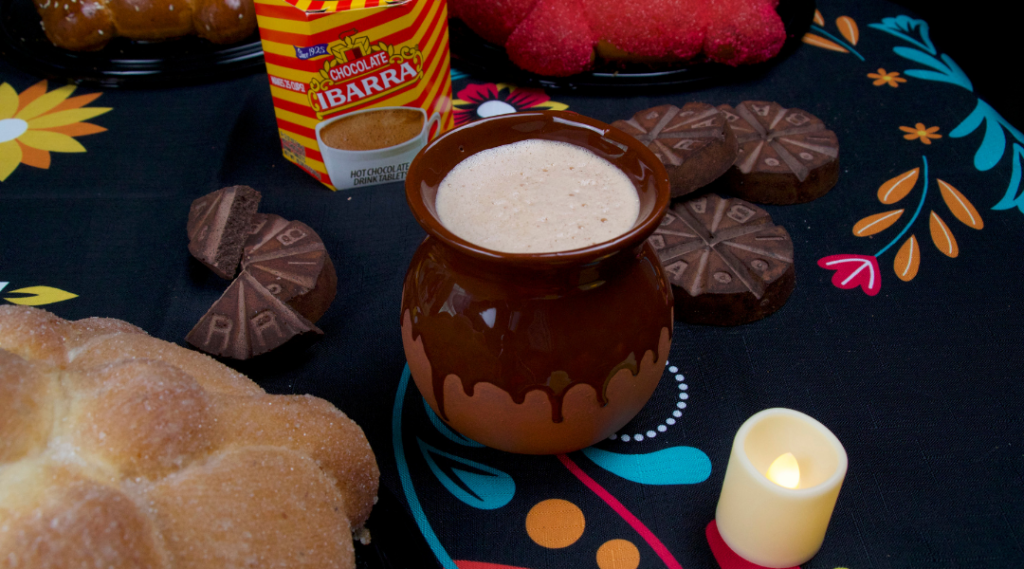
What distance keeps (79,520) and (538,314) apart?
17.2 inches

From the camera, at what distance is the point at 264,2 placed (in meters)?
1.16

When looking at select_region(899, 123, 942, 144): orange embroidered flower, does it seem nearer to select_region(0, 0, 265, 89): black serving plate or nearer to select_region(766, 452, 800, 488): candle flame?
select_region(766, 452, 800, 488): candle flame

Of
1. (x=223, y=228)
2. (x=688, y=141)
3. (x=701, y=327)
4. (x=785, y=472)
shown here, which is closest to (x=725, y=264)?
(x=701, y=327)

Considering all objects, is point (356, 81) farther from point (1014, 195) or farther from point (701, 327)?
point (1014, 195)

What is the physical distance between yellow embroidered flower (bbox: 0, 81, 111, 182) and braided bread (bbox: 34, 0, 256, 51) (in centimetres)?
12

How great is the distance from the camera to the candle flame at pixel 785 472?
767mm

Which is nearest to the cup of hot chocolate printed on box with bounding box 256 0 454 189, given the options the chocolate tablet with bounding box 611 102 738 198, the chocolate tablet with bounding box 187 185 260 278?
the chocolate tablet with bounding box 187 185 260 278

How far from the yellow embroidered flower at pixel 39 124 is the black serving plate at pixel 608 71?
0.80 meters

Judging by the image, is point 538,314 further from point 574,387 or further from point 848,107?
point 848,107

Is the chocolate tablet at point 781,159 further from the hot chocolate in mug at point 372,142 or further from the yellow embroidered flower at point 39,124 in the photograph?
the yellow embroidered flower at point 39,124

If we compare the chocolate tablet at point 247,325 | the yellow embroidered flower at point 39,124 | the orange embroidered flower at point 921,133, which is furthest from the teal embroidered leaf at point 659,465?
the yellow embroidered flower at point 39,124

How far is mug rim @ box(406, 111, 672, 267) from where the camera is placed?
68 centimetres

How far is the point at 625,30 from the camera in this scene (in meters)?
1.49

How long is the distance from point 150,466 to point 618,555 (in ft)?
1.64
